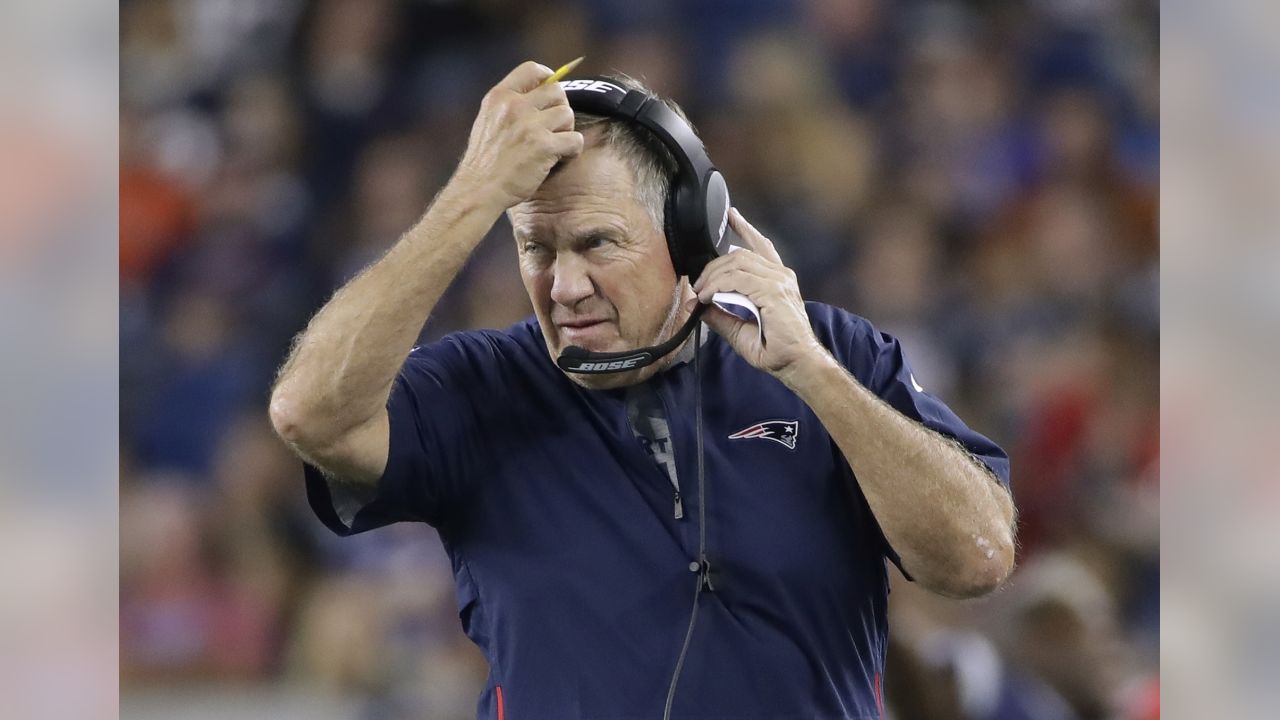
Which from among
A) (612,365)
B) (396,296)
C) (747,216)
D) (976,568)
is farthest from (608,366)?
(747,216)

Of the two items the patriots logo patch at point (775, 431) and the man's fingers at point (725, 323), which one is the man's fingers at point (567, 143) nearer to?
the man's fingers at point (725, 323)

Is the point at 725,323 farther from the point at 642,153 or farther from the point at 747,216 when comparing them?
the point at 747,216

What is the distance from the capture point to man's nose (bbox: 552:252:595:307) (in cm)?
130

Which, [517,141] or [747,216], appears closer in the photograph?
[517,141]

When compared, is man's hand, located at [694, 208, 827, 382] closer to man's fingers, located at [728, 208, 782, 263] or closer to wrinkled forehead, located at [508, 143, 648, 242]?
man's fingers, located at [728, 208, 782, 263]

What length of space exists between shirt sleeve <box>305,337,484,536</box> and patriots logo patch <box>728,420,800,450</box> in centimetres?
27

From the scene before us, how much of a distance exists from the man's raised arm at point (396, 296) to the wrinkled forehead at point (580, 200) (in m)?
0.05

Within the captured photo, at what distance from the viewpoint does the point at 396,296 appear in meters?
1.19

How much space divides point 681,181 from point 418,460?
388 millimetres

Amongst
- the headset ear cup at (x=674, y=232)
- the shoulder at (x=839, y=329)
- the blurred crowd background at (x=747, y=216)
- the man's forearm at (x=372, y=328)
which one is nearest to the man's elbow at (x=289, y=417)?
the man's forearm at (x=372, y=328)

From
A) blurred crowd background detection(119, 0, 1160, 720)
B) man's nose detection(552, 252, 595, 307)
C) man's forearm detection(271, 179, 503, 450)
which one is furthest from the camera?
blurred crowd background detection(119, 0, 1160, 720)

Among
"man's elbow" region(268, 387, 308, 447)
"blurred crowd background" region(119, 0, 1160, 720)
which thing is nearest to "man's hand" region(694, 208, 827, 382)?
"man's elbow" region(268, 387, 308, 447)

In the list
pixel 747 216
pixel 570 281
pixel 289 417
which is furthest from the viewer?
pixel 747 216
